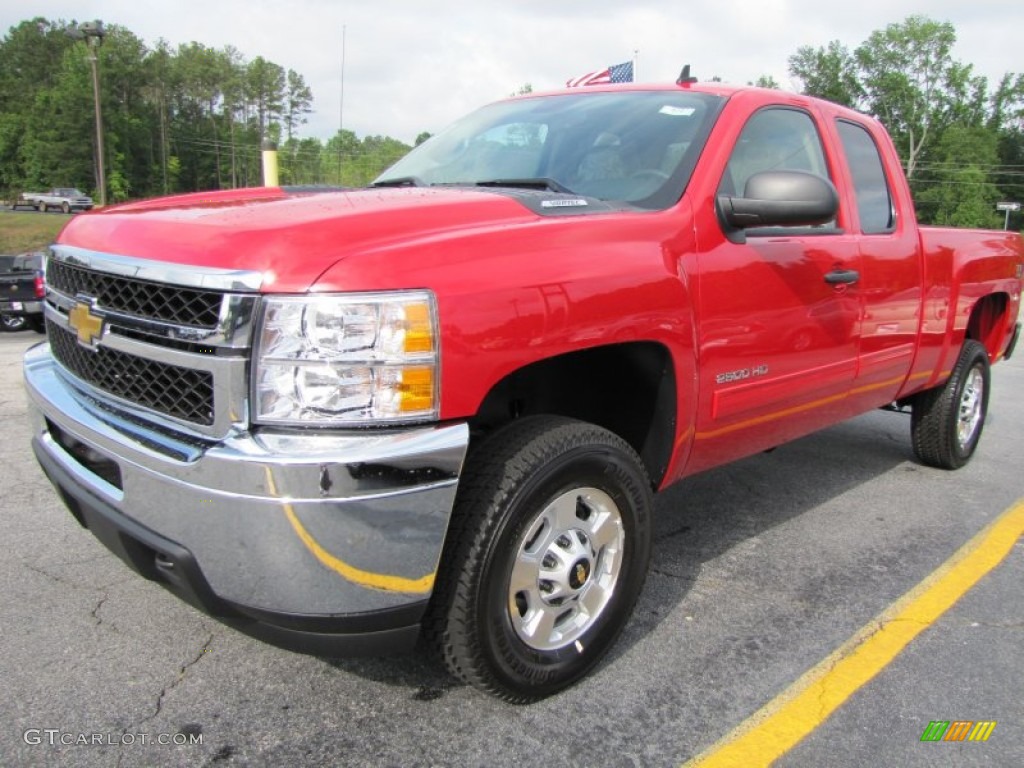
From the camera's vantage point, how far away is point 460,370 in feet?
6.64

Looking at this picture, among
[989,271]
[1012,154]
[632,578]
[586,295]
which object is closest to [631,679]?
[632,578]

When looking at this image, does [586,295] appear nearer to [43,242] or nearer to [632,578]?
[632,578]

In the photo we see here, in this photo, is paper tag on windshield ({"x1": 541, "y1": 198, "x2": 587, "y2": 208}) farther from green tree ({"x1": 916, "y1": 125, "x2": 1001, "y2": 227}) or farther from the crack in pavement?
green tree ({"x1": 916, "y1": 125, "x2": 1001, "y2": 227})

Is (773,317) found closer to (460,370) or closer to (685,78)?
(685,78)

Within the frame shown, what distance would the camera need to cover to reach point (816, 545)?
12.4 ft

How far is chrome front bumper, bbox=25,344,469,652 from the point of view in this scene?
1.87 meters

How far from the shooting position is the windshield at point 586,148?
2980 millimetres

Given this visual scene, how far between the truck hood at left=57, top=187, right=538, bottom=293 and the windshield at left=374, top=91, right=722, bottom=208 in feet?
1.62

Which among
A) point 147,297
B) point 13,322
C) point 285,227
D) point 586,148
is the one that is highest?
point 586,148

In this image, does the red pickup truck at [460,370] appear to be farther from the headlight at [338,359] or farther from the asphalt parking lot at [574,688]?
the asphalt parking lot at [574,688]

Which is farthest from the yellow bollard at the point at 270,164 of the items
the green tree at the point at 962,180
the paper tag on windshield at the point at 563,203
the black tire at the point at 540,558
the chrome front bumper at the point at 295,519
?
the green tree at the point at 962,180

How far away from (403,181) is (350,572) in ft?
6.82

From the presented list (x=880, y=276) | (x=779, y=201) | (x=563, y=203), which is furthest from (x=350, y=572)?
(x=880, y=276)

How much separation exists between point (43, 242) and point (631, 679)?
144 feet
